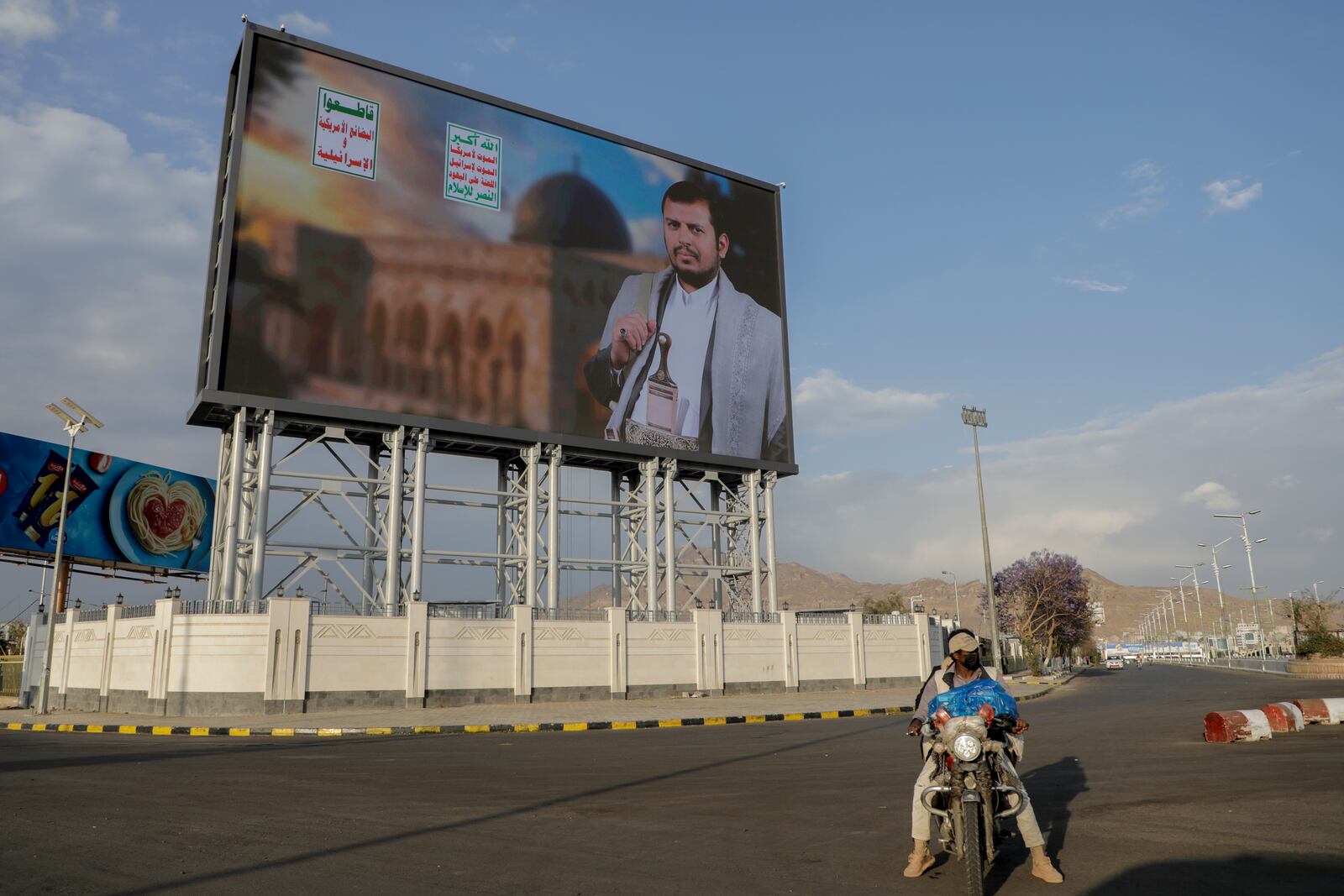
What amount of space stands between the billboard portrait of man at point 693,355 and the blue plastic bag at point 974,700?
34.2 m

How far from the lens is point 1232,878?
625 centimetres

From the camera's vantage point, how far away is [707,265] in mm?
45938

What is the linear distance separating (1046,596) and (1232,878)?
247 ft

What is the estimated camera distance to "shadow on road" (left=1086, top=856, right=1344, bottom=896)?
5.96 meters

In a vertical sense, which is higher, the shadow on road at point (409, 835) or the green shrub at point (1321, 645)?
the green shrub at point (1321, 645)

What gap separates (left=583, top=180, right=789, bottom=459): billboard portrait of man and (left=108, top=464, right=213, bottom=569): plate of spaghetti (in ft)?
98.5

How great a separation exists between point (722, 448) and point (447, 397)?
1407 cm

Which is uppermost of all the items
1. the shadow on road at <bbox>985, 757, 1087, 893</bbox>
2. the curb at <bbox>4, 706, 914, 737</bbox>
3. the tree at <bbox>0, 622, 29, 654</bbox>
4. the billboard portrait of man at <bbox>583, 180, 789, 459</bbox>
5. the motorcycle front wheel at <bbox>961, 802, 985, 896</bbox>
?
the billboard portrait of man at <bbox>583, 180, 789, 459</bbox>

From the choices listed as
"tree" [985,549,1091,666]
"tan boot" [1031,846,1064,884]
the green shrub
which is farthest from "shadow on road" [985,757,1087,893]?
"tree" [985,549,1091,666]

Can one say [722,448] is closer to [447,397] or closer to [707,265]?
[707,265]

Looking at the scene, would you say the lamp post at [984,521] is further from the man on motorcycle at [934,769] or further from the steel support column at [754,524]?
the man on motorcycle at [934,769]

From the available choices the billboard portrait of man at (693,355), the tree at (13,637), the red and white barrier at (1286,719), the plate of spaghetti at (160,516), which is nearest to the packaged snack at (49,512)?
the plate of spaghetti at (160,516)

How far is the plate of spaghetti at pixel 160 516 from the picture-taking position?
174ft

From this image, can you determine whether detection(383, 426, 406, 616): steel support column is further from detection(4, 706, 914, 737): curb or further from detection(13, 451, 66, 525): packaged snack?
detection(13, 451, 66, 525): packaged snack
